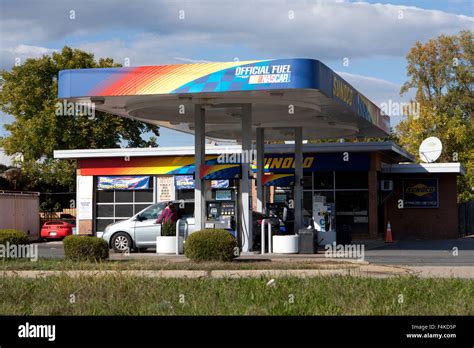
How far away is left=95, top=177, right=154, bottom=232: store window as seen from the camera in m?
38.4

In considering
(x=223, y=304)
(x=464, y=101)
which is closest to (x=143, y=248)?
(x=223, y=304)

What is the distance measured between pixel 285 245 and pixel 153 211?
5062mm

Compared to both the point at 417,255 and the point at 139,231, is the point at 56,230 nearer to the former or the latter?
the point at 139,231

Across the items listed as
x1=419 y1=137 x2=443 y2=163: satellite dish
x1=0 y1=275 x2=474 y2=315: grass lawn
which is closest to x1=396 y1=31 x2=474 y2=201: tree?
x1=419 y1=137 x2=443 y2=163: satellite dish

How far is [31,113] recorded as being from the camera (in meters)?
54.0

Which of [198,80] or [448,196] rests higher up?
[198,80]

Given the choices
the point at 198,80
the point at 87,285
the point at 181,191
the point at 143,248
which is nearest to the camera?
the point at 87,285

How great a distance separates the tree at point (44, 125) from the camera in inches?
2087

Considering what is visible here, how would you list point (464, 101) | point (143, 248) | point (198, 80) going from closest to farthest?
1. point (198, 80)
2. point (143, 248)
3. point (464, 101)

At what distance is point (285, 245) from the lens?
2581 cm

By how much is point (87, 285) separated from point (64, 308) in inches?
62.4

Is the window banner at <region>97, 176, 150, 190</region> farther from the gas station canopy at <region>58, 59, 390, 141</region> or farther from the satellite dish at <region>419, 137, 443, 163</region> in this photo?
the satellite dish at <region>419, 137, 443, 163</region>
